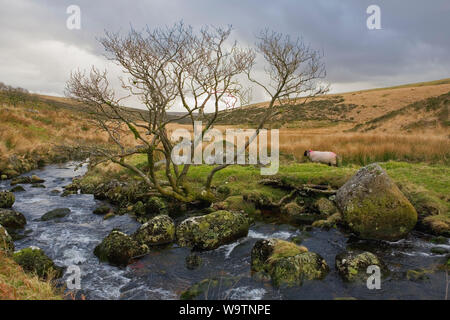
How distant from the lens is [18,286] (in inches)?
212

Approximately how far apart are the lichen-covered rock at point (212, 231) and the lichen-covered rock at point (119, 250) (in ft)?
4.36

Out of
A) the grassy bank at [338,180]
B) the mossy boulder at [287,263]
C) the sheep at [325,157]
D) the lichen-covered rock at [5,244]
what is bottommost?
the mossy boulder at [287,263]

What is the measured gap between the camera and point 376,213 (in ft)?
29.1

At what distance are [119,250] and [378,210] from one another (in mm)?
Answer: 7956

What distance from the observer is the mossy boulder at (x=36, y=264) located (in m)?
7.10

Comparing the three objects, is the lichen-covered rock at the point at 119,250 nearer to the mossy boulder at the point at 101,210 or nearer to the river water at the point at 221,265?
the river water at the point at 221,265

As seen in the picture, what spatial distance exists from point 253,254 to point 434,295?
4208 millimetres

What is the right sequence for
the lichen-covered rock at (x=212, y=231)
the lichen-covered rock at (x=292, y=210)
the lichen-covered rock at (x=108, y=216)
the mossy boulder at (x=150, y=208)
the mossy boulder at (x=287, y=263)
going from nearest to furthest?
the mossy boulder at (x=287, y=263) < the lichen-covered rock at (x=212, y=231) < the lichen-covered rock at (x=292, y=210) < the lichen-covered rock at (x=108, y=216) < the mossy boulder at (x=150, y=208)

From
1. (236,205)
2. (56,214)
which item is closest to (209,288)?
(236,205)

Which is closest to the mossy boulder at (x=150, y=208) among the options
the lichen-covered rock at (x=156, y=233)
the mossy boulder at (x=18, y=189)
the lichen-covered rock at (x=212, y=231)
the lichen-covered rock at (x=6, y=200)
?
the lichen-covered rock at (x=156, y=233)

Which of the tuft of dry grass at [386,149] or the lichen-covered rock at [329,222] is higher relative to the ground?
the tuft of dry grass at [386,149]
